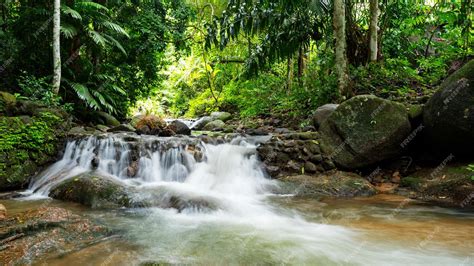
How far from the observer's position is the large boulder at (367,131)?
5.82 m

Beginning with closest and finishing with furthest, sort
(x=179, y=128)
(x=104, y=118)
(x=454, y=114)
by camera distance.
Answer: (x=454, y=114), (x=179, y=128), (x=104, y=118)

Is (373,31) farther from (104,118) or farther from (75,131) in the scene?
(104,118)

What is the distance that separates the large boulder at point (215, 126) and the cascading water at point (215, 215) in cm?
458

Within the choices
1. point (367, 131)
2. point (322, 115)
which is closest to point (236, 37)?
point (322, 115)

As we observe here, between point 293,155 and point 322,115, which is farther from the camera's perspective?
point 322,115

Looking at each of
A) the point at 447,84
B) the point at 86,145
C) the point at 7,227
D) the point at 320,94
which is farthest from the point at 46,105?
the point at 447,84

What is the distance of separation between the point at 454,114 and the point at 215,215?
13.1 feet

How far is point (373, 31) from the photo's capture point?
865 cm

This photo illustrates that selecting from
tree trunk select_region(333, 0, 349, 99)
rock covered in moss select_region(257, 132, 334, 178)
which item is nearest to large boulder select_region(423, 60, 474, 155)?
rock covered in moss select_region(257, 132, 334, 178)

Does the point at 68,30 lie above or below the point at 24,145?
above

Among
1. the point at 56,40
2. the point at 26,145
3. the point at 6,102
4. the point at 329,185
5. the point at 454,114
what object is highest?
the point at 56,40

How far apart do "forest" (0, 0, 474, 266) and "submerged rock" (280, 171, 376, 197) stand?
0.03 m

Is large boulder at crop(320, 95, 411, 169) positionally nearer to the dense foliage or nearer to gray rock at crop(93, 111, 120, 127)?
the dense foliage

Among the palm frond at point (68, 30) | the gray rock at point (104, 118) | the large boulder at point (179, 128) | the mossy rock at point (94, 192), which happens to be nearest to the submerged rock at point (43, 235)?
the mossy rock at point (94, 192)
